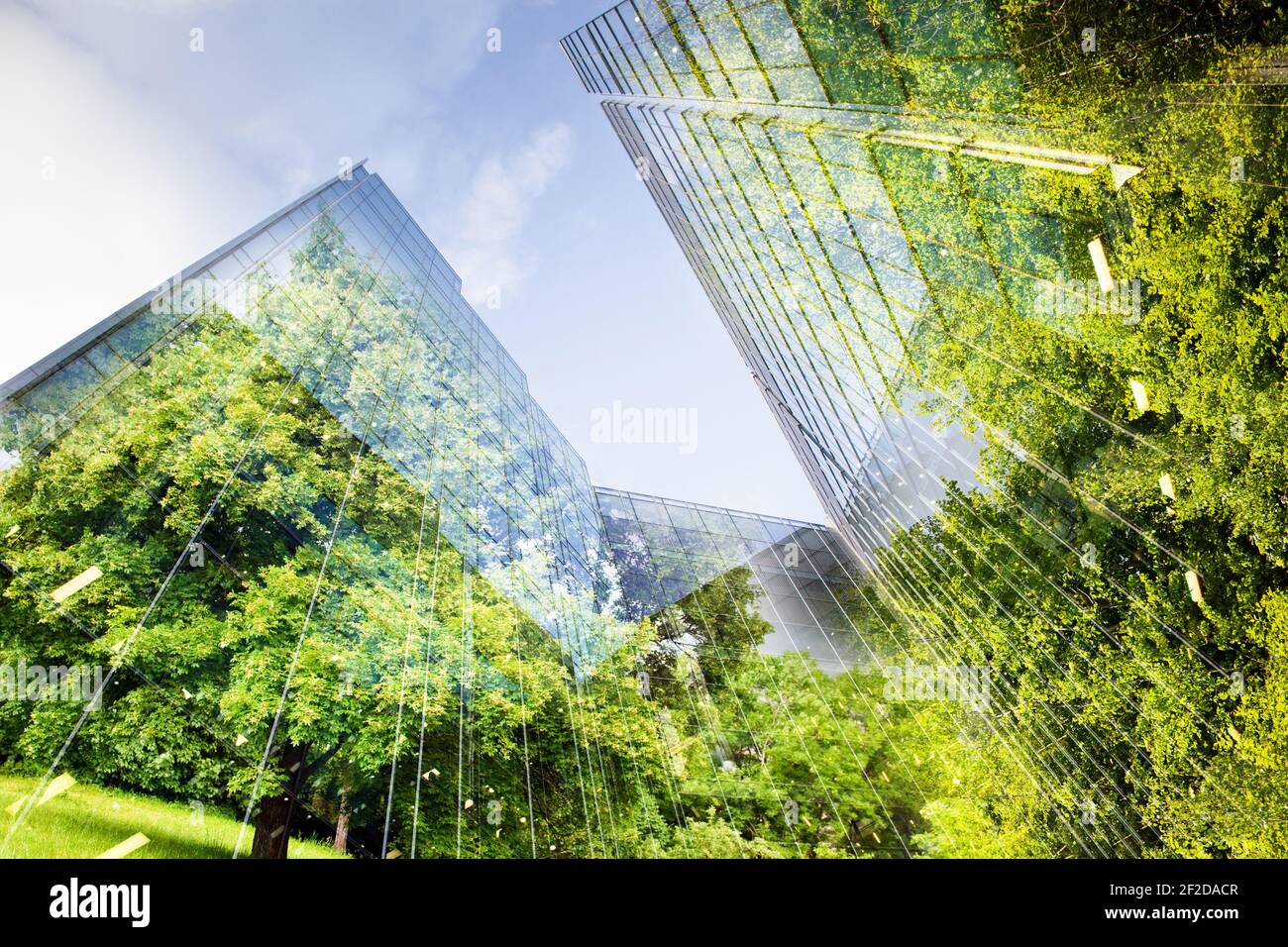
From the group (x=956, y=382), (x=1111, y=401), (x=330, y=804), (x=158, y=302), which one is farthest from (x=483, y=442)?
(x=1111, y=401)

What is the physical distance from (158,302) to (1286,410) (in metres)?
16.7

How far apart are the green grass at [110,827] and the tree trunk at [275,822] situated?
5.2 inches

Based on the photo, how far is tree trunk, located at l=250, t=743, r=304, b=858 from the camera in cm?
811

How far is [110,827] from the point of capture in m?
6.65
